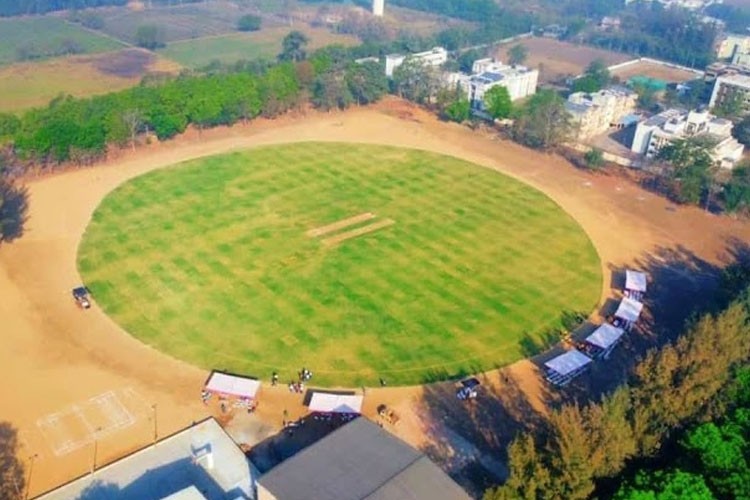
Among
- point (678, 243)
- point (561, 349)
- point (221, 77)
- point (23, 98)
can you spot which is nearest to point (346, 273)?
point (561, 349)

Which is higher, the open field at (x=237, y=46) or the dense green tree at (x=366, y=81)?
the dense green tree at (x=366, y=81)

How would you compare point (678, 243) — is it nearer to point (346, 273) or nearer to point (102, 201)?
point (346, 273)

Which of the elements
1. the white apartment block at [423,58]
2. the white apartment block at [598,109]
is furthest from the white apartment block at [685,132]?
the white apartment block at [423,58]

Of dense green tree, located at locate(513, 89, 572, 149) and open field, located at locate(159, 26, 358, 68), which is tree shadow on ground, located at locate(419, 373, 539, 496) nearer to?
dense green tree, located at locate(513, 89, 572, 149)

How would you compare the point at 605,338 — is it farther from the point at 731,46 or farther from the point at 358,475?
the point at 731,46

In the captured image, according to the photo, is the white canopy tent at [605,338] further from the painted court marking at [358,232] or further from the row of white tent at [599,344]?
the painted court marking at [358,232]

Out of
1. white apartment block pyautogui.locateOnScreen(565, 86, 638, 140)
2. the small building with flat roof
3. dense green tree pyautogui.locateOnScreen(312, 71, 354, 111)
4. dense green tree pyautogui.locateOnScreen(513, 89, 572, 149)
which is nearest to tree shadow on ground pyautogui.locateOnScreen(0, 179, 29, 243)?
the small building with flat roof
